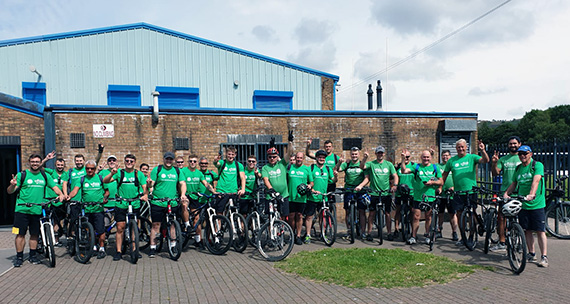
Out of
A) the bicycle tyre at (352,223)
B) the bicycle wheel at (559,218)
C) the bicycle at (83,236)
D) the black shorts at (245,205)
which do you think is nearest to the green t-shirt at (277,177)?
the black shorts at (245,205)

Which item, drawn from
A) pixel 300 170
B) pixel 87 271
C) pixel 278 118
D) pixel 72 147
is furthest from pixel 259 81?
pixel 87 271

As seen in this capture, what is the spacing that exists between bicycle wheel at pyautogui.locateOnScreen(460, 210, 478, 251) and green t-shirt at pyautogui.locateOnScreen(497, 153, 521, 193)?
0.78 meters

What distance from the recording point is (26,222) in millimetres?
7523

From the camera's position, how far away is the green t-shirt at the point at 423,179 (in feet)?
27.8

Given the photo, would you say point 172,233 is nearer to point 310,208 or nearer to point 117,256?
point 117,256

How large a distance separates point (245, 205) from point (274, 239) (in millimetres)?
1704

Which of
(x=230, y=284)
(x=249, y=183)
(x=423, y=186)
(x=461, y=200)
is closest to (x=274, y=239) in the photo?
(x=230, y=284)

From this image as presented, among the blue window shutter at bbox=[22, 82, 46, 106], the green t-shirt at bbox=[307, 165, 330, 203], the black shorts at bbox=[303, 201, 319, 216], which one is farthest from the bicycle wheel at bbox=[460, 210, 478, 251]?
the blue window shutter at bbox=[22, 82, 46, 106]

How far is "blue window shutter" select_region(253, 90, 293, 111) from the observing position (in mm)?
21875

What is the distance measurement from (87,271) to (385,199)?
5815 millimetres

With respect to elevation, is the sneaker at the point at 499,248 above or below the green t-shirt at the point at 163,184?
below

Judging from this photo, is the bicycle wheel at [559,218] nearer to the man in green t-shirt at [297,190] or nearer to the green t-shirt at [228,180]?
the man in green t-shirt at [297,190]

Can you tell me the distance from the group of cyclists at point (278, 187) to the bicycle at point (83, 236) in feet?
0.54

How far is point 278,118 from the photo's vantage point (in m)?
13.1
